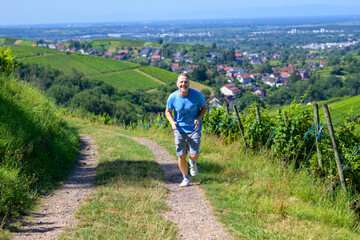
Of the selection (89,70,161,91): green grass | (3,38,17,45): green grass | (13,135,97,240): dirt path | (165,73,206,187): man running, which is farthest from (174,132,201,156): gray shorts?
(3,38,17,45): green grass

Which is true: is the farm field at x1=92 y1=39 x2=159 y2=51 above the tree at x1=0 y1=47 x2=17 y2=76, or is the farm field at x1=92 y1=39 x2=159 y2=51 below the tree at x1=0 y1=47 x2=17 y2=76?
below

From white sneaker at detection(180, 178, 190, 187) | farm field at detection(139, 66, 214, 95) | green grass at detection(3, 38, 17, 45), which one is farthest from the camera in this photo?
green grass at detection(3, 38, 17, 45)

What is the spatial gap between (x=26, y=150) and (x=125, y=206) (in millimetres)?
2735

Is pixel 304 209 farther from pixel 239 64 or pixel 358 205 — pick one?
pixel 239 64

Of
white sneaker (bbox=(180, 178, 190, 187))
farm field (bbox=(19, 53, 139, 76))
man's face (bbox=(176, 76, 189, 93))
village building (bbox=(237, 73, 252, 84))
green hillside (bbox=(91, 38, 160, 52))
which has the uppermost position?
man's face (bbox=(176, 76, 189, 93))

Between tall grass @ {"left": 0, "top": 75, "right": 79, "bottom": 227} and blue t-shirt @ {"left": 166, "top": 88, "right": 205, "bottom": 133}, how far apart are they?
259 centimetres

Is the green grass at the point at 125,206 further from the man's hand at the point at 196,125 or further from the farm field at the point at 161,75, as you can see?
the farm field at the point at 161,75

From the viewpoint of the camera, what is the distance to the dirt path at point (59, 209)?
4.49 m

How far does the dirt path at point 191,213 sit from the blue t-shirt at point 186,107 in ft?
3.49

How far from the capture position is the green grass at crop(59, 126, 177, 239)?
439 centimetres

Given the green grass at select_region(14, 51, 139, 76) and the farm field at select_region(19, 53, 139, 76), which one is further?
the green grass at select_region(14, 51, 139, 76)

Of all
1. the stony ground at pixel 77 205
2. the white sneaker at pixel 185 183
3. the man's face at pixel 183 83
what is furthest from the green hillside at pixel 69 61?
the man's face at pixel 183 83

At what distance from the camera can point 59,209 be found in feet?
17.7

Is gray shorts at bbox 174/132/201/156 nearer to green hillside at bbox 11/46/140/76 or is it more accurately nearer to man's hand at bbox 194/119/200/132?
man's hand at bbox 194/119/200/132
